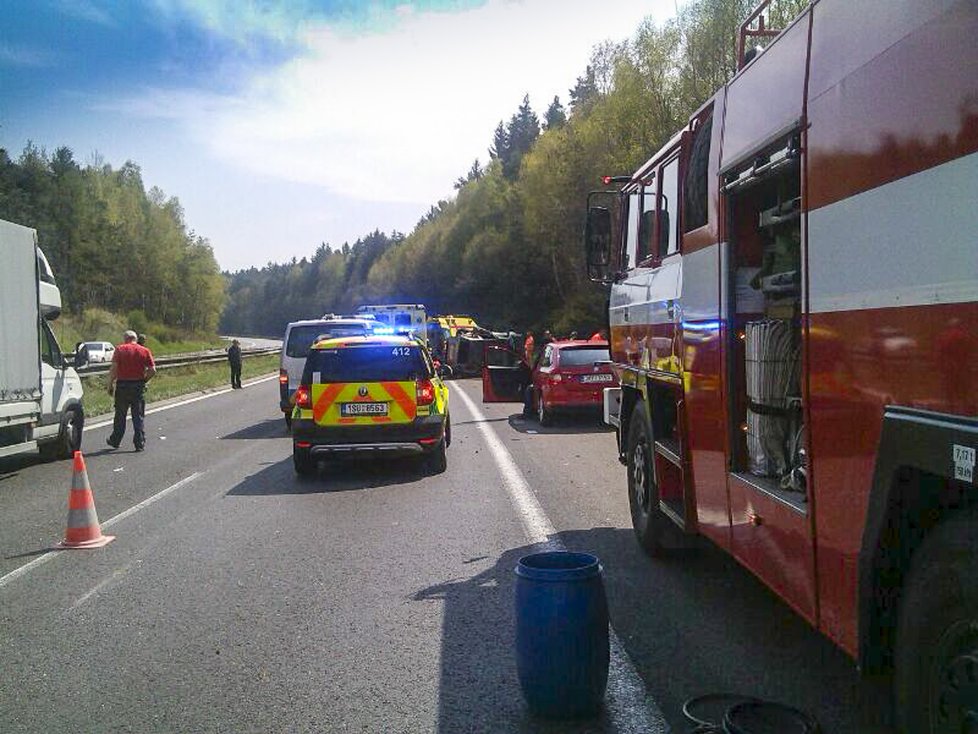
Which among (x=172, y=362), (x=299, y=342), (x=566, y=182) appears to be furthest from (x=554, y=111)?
(x=299, y=342)

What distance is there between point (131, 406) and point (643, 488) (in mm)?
10217

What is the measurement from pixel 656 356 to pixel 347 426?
231 inches

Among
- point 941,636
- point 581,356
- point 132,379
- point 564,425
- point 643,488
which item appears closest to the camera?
point 941,636

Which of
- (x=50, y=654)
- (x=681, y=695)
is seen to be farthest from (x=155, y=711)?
(x=681, y=695)

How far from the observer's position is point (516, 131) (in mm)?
121562

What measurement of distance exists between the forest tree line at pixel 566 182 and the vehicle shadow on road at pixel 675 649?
7.19 m

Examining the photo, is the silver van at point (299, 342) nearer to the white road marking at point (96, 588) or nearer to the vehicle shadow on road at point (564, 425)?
the vehicle shadow on road at point (564, 425)

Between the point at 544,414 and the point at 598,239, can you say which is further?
the point at 544,414

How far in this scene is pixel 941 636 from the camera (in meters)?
2.86

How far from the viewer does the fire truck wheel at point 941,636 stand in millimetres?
2697

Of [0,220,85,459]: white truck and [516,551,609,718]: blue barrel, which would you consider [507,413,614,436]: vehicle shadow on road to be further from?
[516,551,609,718]: blue barrel

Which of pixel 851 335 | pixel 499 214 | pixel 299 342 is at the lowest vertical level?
pixel 299 342

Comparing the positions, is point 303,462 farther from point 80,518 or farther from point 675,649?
point 675,649

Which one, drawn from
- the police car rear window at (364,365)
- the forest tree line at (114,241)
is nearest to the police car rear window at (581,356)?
the police car rear window at (364,365)
